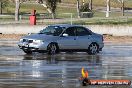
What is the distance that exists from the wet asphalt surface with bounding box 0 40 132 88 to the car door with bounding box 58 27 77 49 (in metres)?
1.14

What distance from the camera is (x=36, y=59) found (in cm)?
2575

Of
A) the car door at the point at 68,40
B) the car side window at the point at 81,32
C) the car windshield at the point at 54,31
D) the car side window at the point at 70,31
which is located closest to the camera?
the car door at the point at 68,40

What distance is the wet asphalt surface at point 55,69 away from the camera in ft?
55.5

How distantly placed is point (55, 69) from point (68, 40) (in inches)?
339

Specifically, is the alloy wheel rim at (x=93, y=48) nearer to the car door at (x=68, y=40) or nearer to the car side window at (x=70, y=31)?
the car door at (x=68, y=40)

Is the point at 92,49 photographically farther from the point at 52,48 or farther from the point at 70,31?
the point at 52,48

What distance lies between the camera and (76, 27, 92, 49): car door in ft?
98.1

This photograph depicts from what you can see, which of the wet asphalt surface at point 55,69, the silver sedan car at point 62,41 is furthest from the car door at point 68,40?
the wet asphalt surface at point 55,69

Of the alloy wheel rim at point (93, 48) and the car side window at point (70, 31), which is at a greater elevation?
the car side window at point (70, 31)

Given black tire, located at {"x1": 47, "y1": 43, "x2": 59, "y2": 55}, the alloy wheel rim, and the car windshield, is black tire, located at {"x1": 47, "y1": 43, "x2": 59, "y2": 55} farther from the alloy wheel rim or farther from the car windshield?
the alloy wheel rim

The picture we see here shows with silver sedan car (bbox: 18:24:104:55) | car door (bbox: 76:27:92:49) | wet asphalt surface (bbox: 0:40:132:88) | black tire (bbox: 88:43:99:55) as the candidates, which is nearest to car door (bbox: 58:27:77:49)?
silver sedan car (bbox: 18:24:104:55)

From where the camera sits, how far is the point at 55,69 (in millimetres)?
20984

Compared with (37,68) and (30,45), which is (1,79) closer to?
(37,68)

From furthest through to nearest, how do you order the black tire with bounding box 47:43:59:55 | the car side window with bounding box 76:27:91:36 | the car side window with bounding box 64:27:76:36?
1. the car side window with bounding box 76:27:91:36
2. the car side window with bounding box 64:27:76:36
3. the black tire with bounding box 47:43:59:55
